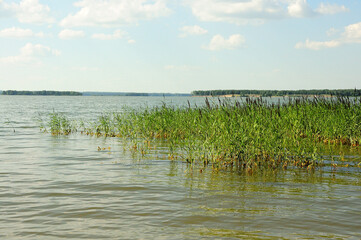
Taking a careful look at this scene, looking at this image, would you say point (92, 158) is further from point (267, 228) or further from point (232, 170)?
point (267, 228)

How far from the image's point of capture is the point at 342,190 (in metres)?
8.82

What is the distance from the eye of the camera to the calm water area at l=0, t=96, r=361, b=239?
A: 20.4ft

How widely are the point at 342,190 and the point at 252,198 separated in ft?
7.65

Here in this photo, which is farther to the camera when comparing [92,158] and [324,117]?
[324,117]

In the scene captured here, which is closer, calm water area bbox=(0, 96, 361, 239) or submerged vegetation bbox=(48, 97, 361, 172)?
calm water area bbox=(0, 96, 361, 239)

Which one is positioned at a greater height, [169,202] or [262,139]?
[262,139]

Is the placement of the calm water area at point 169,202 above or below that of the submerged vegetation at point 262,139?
below

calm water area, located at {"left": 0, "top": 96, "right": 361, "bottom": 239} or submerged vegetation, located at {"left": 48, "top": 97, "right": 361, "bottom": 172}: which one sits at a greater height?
submerged vegetation, located at {"left": 48, "top": 97, "right": 361, "bottom": 172}

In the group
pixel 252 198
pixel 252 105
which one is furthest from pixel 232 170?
pixel 252 105

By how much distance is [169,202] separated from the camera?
7824 mm

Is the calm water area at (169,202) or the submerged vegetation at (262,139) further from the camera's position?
the submerged vegetation at (262,139)

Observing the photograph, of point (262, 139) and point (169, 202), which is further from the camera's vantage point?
point (262, 139)

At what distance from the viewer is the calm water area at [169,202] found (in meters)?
6.22

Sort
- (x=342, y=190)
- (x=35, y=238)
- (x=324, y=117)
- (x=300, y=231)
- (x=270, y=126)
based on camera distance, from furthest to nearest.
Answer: (x=324, y=117) < (x=270, y=126) < (x=342, y=190) < (x=300, y=231) < (x=35, y=238)
